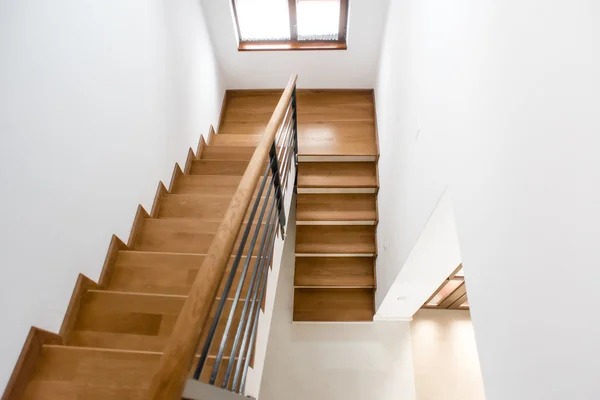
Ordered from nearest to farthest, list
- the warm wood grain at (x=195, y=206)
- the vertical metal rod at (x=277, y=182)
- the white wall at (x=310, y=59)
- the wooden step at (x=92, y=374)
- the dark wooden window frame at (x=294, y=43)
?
the wooden step at (x=92, y=374)
the vertical metal rod at (x=277, y=182)
the warm wood grain at (x=195, y=206)
the white wall at (x=310, y=59)
the dark wooden window frame at (x=294, y=43)

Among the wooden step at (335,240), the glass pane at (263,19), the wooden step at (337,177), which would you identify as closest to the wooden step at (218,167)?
the wooden step at (337,177)

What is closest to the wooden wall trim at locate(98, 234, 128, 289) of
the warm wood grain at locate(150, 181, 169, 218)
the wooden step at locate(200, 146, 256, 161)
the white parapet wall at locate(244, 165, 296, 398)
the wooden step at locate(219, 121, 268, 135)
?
the warm wood grain at locate(150, 181, 169, 218)

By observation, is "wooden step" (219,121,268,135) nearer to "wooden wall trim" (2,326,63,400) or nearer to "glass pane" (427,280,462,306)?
"glass pane" (427,280,462,306)

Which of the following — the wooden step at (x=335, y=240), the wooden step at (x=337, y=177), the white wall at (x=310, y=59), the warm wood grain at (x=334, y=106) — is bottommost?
the wooden step at (x=335, y=240)

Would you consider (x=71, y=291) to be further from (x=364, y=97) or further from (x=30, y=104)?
(x=364, y=97)

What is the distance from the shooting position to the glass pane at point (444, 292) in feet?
11.5

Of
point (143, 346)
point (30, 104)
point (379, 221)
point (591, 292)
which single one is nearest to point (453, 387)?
point (379, 221)

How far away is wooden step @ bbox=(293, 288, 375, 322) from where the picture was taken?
12.1ft

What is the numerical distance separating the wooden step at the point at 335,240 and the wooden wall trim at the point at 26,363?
2313 mm

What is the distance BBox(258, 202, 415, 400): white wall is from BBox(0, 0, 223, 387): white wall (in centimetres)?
202

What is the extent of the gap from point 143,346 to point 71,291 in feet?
1.67

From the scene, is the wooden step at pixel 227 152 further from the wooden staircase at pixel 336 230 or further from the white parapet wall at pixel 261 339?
the white parapet wall at pixel 261 339

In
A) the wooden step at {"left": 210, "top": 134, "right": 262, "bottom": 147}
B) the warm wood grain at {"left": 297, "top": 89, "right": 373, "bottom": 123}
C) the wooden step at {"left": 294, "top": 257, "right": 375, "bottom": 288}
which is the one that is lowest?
the wooden step at {"left": 294, "top": 257, "right": 375, "bottom": 288}

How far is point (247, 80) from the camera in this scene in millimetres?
4609
